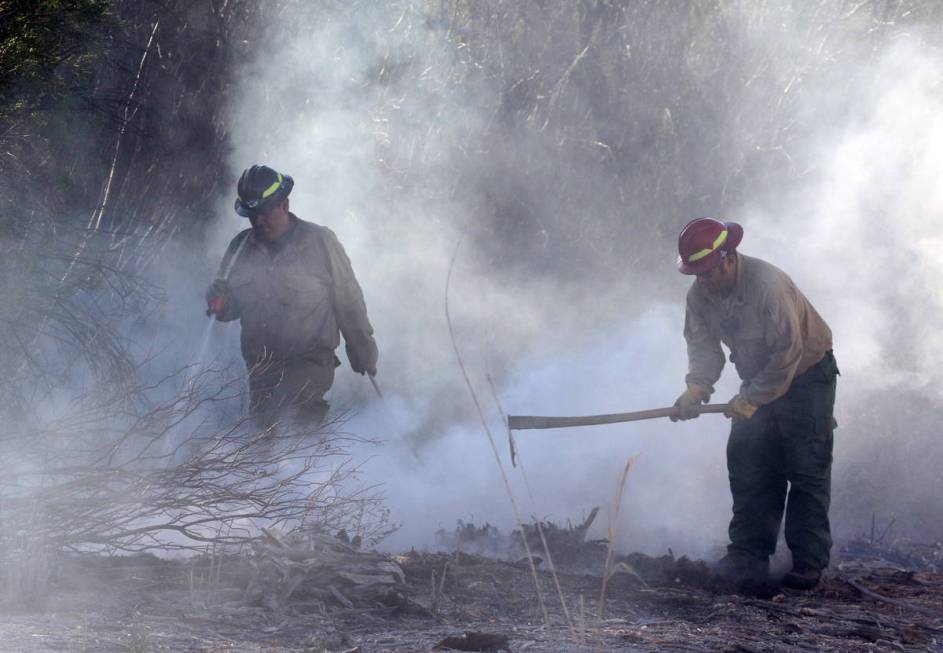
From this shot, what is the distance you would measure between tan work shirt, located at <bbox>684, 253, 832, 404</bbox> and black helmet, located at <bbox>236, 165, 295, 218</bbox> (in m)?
2.17

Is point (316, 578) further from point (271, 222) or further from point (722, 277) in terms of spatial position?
point (722, 277)

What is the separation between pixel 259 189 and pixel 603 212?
467 centimetres

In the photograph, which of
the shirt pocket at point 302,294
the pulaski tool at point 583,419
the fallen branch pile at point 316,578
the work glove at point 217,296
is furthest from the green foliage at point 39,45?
the pulaski tool at point 583,419

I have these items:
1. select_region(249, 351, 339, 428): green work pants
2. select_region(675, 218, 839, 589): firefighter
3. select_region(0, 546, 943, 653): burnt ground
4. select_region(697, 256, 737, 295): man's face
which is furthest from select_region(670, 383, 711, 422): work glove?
select_region(249, 351, 339, 428): green work pants

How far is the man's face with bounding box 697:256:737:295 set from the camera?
5246 mm

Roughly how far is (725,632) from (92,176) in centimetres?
521

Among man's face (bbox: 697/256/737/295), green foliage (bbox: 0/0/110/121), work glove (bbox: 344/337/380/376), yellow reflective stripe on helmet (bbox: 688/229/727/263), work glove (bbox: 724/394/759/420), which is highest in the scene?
green foliage (bbox: 0/0/110/121)

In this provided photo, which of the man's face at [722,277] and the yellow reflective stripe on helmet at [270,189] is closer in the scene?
the man's face at [722,277]

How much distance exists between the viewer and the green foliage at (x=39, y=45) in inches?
196

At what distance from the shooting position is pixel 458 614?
4133 mm

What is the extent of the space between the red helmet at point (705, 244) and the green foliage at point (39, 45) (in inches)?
122

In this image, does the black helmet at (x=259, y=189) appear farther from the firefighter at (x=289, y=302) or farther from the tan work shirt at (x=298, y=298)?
the tan work shirt at (x=298, y=298)

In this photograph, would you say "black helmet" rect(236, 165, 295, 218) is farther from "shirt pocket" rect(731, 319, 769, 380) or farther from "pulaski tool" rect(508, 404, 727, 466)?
"shirt pocket" rect(731, 319, 769, 380)

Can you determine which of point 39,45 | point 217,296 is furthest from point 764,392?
point 39,45
